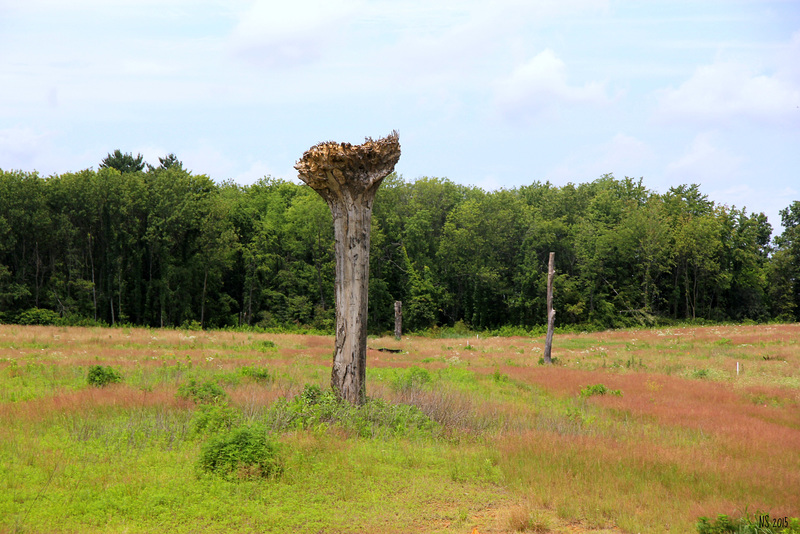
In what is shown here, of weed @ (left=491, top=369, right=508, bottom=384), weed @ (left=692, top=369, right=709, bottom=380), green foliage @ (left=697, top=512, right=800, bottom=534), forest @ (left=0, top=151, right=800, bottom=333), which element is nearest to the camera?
green foliage @ (left=697, top=512, right=800, bottom=534)

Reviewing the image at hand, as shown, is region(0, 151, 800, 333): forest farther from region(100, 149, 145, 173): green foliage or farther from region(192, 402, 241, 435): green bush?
region(192, 402, 241, 435): green bush

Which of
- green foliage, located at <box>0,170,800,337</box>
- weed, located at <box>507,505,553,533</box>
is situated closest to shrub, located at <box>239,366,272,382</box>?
weed, located at <box>507,505,553,533</box>

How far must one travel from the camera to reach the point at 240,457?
783 cm

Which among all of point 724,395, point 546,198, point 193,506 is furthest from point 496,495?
point 546,198

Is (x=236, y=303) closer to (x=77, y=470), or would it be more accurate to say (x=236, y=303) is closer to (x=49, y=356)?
(x=49, y=356)

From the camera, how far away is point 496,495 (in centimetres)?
771

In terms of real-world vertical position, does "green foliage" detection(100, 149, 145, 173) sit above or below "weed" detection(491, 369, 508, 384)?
above

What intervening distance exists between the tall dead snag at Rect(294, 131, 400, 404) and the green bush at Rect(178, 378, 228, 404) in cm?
247

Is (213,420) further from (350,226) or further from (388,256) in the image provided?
(388,256)

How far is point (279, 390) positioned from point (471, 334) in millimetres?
42121

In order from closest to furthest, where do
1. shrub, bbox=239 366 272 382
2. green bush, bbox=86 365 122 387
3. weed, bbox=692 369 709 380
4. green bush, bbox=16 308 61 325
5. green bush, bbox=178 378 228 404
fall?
green bush, bbox=178 378 228 404
green bush, bbox=86 365 122 387
shrub, bbox=239 366 272 382
weed, bbox=692 369 709 380
green bush, bbox=16 308 61 325

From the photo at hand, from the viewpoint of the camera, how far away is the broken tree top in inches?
451

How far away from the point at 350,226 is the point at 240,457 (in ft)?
17.4

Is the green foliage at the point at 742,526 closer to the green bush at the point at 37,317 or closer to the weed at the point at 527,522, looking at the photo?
the weed at the point at 527,522
